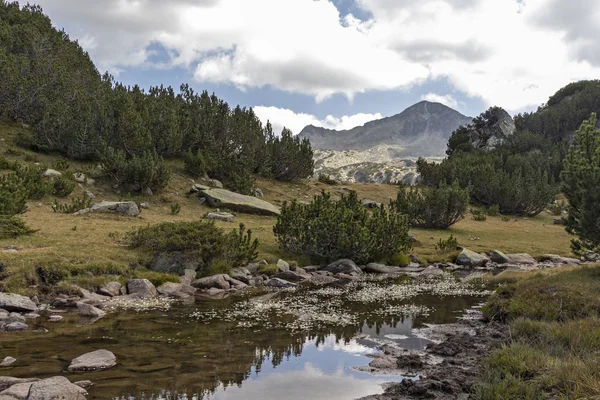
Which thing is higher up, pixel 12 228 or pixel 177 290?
pixel 12 228

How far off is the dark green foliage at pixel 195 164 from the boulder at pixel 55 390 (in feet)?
122

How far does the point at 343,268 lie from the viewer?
24.3 meters

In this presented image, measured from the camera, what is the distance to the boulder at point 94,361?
9.00 meters

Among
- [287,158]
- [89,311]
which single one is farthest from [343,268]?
[287,158]

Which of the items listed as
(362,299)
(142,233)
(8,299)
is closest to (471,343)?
(362,299)

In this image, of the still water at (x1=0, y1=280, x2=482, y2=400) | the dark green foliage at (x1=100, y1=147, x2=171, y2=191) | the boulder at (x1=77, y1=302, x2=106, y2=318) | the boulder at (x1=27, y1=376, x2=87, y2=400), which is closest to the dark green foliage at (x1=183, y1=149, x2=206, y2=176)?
the dark green foliage at (x1=100, y1=147, x2=171, y2=191)

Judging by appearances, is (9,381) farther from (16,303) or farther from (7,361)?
(16,303)

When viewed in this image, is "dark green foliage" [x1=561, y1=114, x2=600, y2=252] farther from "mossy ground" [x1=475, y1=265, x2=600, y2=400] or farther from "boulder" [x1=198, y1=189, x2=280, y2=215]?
"boulder" [x1=198, y1=189, x2=280, y2=215]

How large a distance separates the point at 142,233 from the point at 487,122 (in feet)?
333

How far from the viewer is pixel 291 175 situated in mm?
55531

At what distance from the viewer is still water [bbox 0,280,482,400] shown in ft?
27.9

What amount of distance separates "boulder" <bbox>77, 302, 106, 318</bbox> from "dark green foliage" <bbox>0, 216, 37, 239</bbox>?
8054 mm

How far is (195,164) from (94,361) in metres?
36.0

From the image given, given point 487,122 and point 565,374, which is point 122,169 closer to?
point 565,374
